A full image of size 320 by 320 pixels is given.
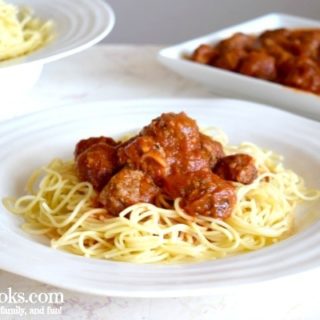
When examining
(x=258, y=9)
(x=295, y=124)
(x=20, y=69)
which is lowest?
(x=258, y=9)

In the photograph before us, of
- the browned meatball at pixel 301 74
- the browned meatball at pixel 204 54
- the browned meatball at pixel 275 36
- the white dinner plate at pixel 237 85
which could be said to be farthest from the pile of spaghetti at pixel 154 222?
the browned meatball at pixel 275 36

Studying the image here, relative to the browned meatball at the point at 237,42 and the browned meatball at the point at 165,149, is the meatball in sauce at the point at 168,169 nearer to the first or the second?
the browned meatball at the point at 165,149

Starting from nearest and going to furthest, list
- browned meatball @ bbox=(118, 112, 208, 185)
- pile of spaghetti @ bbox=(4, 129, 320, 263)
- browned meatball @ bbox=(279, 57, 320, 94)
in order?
pile of spaghetti @ bbox=(4, 129, 320, 263), browned meatball @ bbox=(118, 112, 208, 185), browned meatball @ bbox=(279, 57, 320, 94)

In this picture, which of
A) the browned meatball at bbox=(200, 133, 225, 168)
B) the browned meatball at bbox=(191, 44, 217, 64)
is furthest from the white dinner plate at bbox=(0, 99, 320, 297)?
the browned meatball at bbox=(191, 44, 217, 64)

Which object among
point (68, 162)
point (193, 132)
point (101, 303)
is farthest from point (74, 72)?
point (101, 303)

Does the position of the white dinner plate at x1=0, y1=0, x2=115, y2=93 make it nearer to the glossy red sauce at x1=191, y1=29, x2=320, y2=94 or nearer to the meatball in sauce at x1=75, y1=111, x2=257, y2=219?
the glossy red sauce at x1=191, y1=29, x2=320, y2=94

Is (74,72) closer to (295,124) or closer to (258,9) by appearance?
(295,124)
